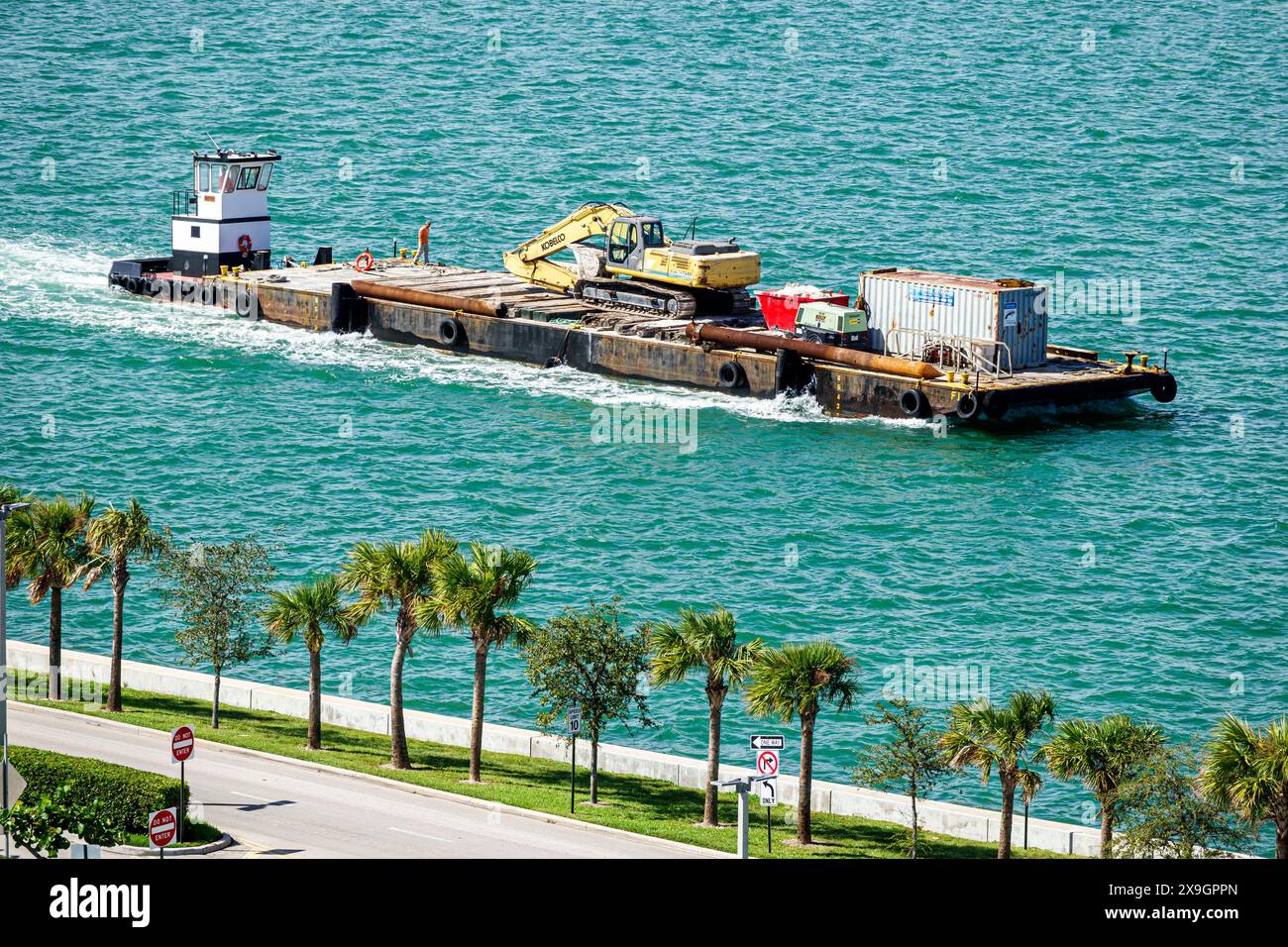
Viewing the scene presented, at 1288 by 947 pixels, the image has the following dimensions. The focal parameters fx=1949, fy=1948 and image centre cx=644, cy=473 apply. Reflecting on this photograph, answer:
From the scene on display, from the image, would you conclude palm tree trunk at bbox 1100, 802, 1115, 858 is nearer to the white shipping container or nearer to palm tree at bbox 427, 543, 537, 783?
palm tree at bbox 427, 543, 537, 783

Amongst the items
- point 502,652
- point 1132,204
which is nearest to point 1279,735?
point 502,652

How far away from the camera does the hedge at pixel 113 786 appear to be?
37.9 m

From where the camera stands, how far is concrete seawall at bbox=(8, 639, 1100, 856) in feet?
139

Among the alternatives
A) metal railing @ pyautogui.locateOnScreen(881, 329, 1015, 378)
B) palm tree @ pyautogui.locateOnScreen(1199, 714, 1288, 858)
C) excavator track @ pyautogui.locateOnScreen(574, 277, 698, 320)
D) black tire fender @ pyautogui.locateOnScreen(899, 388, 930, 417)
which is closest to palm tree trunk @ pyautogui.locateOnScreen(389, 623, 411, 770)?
palm tree @ pyautogui.locateOnScreen(1199, 714, 1288, 858)

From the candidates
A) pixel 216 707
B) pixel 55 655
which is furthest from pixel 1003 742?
pixel 55 655

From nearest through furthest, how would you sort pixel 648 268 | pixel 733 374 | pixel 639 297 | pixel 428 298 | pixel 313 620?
pixel 313 620, pixel 733 374, pixel 648 268, pixel 639 297, pixel 428 298

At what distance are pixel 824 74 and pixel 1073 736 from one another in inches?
4544

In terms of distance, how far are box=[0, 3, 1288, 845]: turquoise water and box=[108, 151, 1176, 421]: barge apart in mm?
1346

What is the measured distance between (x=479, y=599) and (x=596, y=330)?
1763 inches

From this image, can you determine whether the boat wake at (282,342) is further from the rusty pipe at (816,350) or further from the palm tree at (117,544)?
the palm tree at (117,544)

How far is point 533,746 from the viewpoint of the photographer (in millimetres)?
48344

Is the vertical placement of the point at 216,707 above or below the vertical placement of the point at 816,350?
below

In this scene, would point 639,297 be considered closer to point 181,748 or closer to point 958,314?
point 958,314

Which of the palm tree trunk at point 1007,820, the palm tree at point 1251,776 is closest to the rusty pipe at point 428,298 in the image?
the palm tree trunk at point 1007,820
